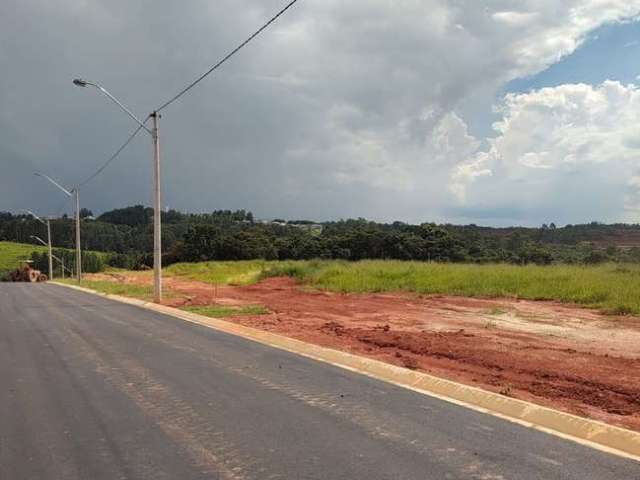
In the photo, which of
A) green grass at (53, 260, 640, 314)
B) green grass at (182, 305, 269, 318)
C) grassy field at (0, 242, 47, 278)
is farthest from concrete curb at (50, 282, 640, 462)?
grassy field at (0, 242, 47, 278)

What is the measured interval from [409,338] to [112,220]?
441 ft

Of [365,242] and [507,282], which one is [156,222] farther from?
[365,242]

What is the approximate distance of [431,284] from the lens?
27516mm

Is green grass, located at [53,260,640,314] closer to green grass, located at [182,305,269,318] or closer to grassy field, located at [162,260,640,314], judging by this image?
grassy field, located at [162,260,640,314]

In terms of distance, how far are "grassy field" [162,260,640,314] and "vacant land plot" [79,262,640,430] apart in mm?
539

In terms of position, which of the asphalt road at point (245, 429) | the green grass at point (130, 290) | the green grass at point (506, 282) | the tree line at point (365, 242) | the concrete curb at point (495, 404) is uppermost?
the tree line at point (365, 242)

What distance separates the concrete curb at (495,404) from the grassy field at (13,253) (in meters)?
108

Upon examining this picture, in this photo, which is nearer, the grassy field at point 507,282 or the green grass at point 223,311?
the green grass at point 223,311

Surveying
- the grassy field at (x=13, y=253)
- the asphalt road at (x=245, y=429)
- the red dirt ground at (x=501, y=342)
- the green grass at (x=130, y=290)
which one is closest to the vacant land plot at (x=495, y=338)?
the red dirt ground at (x=501, y=342)

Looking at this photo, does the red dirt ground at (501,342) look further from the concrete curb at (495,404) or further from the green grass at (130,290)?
the green grass at (130,290)

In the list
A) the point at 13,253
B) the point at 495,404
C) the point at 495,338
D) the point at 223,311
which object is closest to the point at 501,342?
the point at 495,338

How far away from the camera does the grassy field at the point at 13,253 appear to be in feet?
361

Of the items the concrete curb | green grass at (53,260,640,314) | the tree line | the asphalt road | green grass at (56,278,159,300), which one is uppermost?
the tree line

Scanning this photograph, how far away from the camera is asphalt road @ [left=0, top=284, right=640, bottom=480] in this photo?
512 centimetres
